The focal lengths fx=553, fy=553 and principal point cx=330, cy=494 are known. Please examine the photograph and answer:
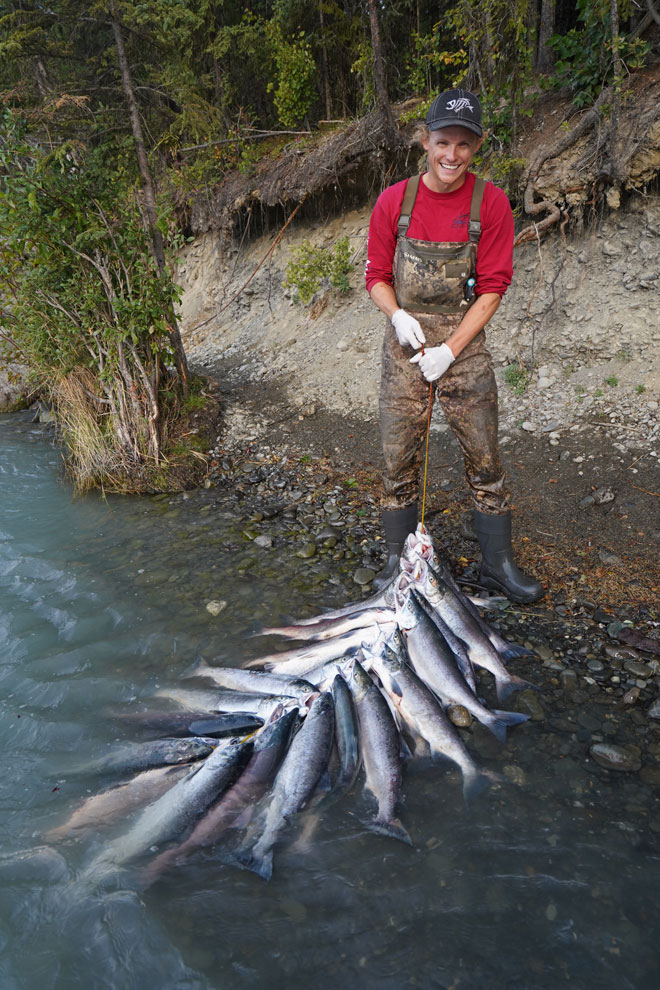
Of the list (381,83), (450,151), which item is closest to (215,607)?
(450,151)

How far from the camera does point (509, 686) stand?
10.9ft

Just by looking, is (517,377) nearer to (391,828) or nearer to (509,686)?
(509,686)

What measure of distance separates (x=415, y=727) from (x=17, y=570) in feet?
12.5

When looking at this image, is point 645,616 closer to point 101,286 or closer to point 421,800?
point 421,800

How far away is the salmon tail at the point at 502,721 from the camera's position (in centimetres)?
305

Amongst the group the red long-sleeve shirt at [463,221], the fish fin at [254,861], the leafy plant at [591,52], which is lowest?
the fish fin at [254,861]

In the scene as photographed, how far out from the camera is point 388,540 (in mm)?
4387

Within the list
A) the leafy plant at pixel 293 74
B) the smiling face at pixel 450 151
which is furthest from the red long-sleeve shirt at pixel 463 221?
the leafy plant at pixel 293 74

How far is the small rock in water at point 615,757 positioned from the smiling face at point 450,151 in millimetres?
3333

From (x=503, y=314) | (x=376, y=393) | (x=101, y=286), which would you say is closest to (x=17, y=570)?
(x=101, y=286)

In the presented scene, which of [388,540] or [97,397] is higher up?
[97,397]

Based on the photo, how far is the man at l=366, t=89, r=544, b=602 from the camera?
3.44m

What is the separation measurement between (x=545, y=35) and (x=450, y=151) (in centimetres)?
533

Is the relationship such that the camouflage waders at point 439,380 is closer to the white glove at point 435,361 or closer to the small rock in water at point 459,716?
the white glove at point 435,361
